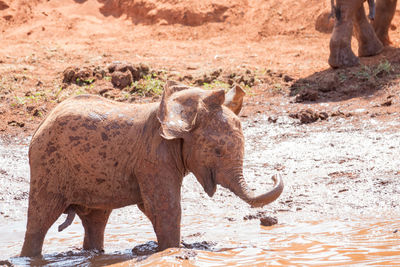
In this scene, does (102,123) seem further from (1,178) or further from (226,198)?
(1,178)

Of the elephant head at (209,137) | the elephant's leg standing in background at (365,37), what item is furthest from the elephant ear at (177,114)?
the elephant's leg standing in background at (365,37)

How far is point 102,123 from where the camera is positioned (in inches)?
A: 226

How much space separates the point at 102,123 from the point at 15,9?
13.9 meters

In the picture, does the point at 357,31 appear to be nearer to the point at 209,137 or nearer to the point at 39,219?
the point at 209,137

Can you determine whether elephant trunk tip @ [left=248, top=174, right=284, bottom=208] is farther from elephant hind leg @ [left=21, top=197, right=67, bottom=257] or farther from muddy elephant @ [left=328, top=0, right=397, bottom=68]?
muddy elephant @ [left=328, top=0, right=397, bottom=68]

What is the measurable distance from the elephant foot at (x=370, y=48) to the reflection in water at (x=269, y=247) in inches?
267

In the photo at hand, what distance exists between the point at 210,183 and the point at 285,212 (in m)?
2.36

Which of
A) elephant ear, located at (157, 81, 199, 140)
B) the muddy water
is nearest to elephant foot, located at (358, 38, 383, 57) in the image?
the muddy water

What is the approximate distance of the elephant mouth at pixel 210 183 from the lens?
17.9 feet

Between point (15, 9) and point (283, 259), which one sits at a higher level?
point (15, 9)

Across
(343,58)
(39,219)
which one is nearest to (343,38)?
(343,58)

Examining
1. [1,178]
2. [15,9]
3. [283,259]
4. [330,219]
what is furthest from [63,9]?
[283,259]

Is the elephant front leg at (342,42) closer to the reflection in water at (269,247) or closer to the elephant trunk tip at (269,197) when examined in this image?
the reflection in water at (269,247)

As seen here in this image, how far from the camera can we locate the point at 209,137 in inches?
214
